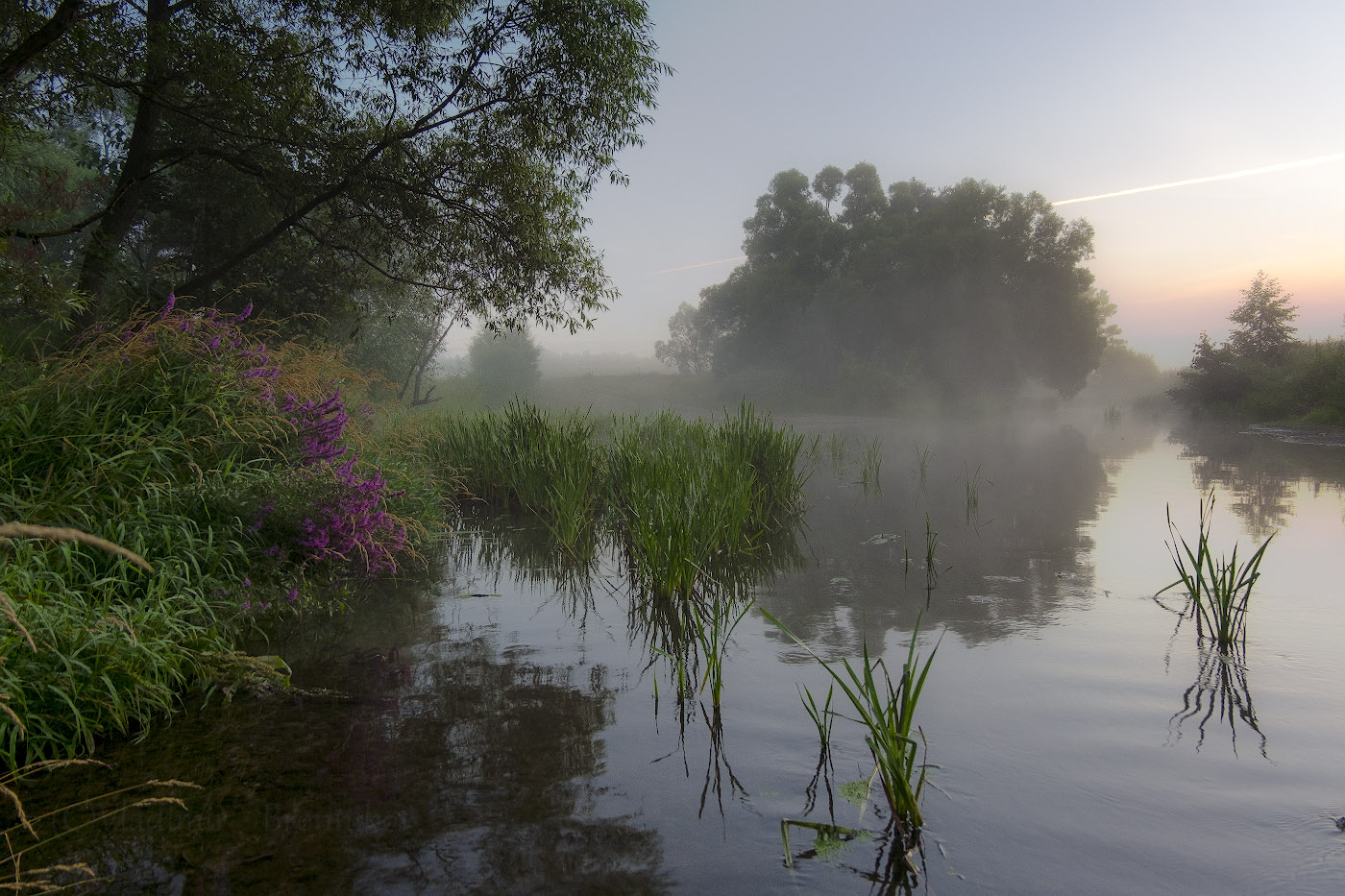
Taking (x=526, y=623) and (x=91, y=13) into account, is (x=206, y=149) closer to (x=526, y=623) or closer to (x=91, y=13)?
(x=91, y=13)

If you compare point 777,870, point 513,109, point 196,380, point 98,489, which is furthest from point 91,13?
point 777,870

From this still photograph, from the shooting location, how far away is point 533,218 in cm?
1121

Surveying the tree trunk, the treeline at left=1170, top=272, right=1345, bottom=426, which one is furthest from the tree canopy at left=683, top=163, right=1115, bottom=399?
the tree trunk

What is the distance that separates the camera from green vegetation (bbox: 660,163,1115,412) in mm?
40188

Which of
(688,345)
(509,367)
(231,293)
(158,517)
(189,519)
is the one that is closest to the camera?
(158,517)

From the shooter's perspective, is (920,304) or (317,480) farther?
(920,304)

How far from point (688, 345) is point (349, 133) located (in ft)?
220

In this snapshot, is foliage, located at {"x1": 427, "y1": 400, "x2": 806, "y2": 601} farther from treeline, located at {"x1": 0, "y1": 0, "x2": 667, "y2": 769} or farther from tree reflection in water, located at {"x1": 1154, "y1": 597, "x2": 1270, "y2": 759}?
tree reflection in water, located at {"x1": 1154, "y1": 597, "x2": 1270, "y2": 759}

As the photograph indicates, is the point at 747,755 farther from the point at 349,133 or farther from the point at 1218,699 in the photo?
the point at 349,133

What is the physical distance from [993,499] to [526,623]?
8.17 m

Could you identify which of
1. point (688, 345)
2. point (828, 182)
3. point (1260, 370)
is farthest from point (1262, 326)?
point (688, 345)

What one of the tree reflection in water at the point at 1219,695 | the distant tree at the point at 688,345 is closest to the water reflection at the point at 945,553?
the tree reflection in water at the point at 1219,695

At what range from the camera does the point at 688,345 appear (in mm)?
77500

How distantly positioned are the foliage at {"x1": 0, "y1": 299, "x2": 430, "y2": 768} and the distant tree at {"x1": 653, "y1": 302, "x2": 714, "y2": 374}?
2315 inches
